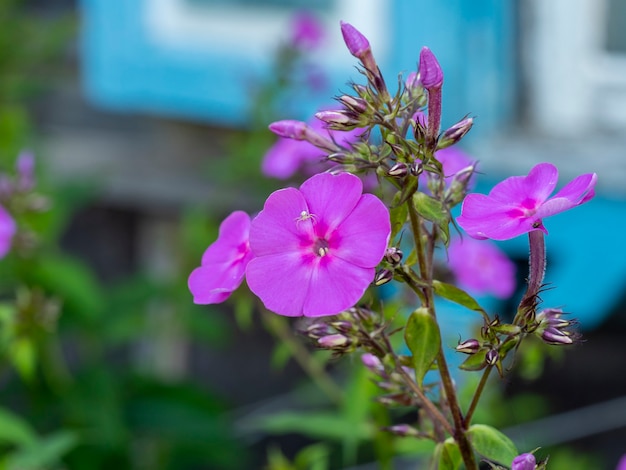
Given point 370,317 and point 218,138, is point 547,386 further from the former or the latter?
point 370,317

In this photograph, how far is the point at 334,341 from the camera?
596 millimetres

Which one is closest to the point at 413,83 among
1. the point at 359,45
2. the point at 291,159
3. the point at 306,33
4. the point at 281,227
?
the point at 359,45

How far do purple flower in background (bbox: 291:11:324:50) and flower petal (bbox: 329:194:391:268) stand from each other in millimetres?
1221

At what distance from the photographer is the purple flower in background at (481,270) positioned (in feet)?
3.87

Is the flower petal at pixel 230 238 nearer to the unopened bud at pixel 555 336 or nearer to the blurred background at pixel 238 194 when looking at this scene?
the unopened bud at pixel 555 336

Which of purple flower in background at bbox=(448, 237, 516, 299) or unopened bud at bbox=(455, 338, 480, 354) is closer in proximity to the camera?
unopened bud at bbox=(455, 338, 480, 354)

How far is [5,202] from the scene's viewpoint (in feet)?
4.53

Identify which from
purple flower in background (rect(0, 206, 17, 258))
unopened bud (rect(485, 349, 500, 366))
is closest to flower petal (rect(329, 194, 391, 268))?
unopened bud (rect(485, 349, 500, 366))

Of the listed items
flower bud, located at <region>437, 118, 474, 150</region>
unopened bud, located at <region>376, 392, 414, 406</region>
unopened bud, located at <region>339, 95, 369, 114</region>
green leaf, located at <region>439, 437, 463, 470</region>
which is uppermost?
unopened bud, located at <region>339, 95, 369, 114</region>

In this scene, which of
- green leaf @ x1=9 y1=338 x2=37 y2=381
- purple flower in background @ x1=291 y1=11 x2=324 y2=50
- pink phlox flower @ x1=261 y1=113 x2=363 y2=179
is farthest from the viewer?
purple flower in background @ x1=291 y1=11 x2=324 y2=50

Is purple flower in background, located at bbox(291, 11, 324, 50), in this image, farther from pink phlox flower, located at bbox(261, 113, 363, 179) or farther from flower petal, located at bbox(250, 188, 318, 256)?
flower petal, located at bbox(250, 188, 318, 256)

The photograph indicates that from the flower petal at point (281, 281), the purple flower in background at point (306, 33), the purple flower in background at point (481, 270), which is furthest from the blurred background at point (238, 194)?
the flower petal at point (281, 281)

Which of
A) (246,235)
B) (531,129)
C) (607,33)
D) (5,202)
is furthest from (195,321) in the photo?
(246,235)

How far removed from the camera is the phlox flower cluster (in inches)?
20.1
